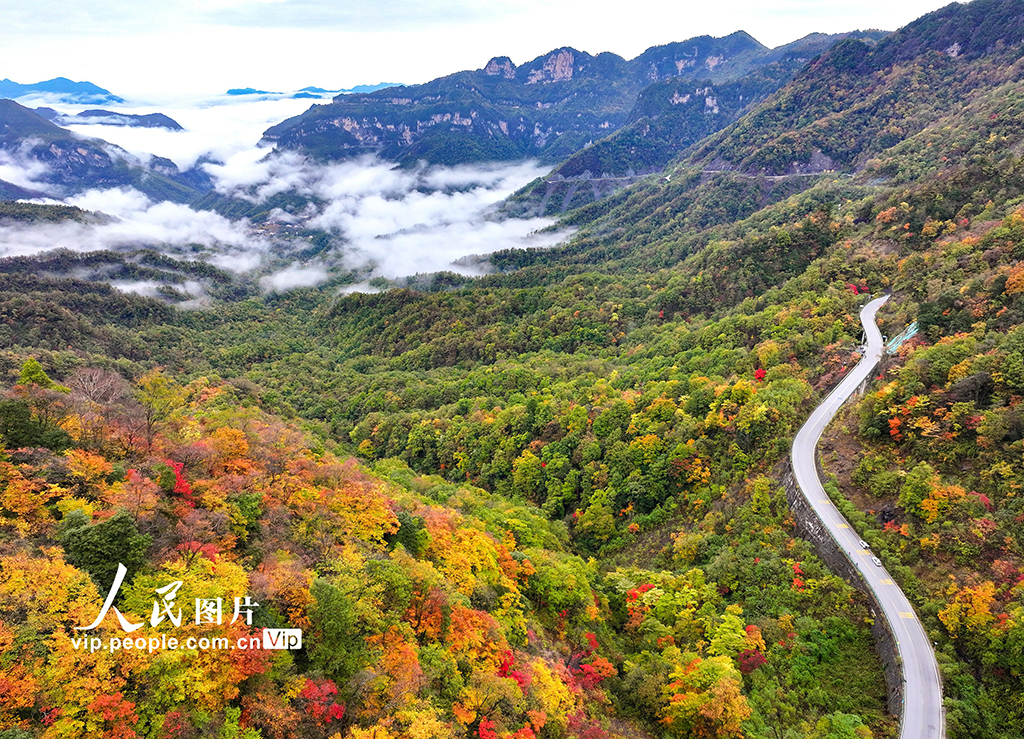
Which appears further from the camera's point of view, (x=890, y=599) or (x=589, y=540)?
(x=589, y=540)

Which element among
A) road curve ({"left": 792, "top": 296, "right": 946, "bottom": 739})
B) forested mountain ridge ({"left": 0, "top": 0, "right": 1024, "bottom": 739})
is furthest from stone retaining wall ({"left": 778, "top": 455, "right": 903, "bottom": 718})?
forested mountain ridge ({"left": 0, "top": 0, "right": 1024, "bottom": 739})

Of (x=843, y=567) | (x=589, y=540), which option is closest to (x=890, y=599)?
(x=843, y=567)

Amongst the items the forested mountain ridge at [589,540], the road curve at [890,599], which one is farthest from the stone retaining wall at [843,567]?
the forested mountain ridge at [589,540]

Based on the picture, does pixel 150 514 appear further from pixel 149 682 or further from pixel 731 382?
pixel 731 382

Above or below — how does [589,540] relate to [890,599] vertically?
below

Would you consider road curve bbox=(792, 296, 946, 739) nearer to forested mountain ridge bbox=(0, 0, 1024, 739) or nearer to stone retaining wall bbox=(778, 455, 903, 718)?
stone retaining wall bbox=(778, 455, 903, 718)

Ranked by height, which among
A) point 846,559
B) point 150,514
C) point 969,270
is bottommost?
point 846,559

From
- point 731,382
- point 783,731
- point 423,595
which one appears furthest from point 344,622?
point 731,382

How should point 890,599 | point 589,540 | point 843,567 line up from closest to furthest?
point 890,599 < point 843,567 < point 589,540

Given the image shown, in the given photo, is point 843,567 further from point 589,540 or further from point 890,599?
point 589,540
